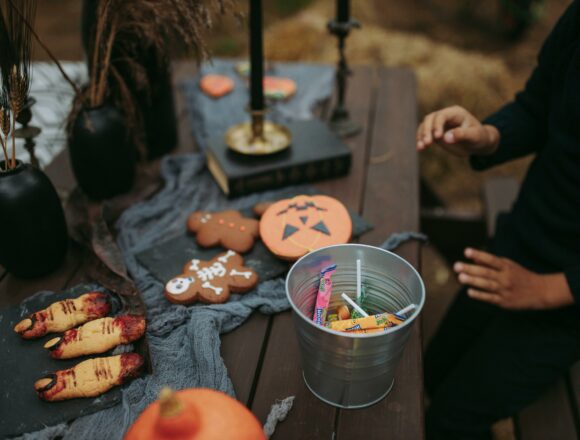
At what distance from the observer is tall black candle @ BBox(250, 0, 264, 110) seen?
94cm

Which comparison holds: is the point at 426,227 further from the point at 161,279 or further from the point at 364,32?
the point at 161,279

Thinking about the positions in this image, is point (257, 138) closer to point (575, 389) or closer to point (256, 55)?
point (256, 55)

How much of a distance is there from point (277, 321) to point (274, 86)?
0.90 meters

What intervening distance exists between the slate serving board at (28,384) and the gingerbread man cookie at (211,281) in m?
0.09

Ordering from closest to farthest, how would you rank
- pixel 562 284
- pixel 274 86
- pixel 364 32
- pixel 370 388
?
pixel 370 388
pixel 562 284
pixel 274 86
pixel 364 32

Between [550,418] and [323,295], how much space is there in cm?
57

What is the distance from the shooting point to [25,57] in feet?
2.55

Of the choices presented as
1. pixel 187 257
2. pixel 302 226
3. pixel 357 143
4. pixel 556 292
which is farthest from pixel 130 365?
pixel 357 143

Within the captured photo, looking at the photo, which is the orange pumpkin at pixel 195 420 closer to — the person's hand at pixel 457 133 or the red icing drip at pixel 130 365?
the red icing drip at pixel 130 365

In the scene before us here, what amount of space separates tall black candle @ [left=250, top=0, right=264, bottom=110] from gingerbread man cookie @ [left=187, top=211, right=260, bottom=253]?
245 mm

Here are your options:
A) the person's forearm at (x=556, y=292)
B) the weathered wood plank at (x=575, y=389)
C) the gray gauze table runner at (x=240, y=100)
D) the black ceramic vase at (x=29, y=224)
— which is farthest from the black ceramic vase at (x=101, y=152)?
the weathered wood plank at (x=575, y=389)

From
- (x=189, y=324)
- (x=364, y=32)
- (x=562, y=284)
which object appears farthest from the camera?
(x=364, y=32)

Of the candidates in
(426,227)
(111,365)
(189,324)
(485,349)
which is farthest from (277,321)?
(426,227)

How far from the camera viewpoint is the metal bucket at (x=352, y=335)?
551mm
